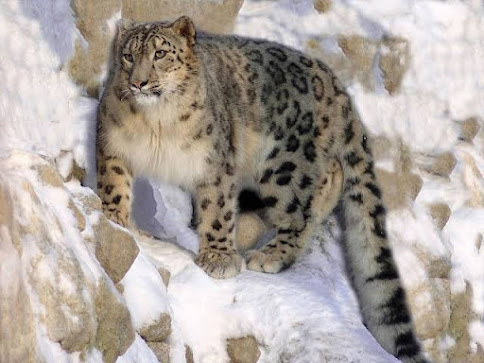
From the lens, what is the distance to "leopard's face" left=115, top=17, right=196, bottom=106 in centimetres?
530

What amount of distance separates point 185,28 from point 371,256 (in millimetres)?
1679

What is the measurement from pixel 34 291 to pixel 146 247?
2.02m

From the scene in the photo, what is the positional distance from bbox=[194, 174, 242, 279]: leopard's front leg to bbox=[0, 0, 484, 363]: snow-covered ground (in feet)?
0.28

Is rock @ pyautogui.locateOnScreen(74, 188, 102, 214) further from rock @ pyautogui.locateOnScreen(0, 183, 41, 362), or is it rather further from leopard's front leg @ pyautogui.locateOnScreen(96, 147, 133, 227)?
rock @ pyautogui.locateOnScreen(0, 183, 41, 362)

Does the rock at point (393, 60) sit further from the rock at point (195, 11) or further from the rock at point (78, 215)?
the rock at point (78, 215)

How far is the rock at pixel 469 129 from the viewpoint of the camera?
764 centimetres

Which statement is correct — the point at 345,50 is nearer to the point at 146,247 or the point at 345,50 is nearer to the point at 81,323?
the point at 146,247

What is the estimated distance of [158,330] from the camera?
4.75m

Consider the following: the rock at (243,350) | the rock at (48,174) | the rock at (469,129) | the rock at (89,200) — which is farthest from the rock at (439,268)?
the rock at (48,174)

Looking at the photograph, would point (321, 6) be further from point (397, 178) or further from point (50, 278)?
point (50, 278)

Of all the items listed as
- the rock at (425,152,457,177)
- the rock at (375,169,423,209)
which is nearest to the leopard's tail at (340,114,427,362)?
the rock at (375,169,423,209)

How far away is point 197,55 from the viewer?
5.64 meters

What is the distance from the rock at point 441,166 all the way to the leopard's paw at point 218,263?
2180 millimetres

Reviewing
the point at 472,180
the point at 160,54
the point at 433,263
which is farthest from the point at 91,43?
the point at 472,180
